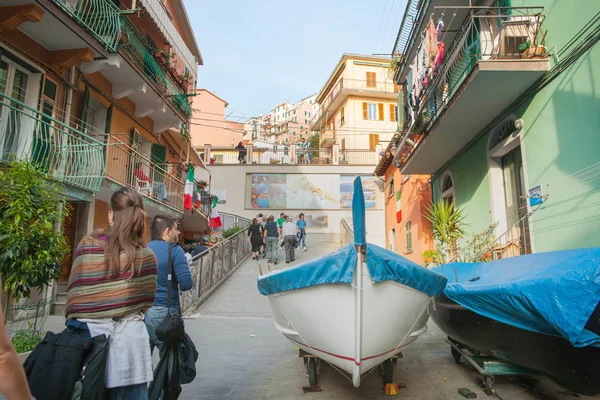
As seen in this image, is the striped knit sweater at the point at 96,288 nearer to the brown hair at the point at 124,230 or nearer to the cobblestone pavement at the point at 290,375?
the brown hair at the point at 124,230

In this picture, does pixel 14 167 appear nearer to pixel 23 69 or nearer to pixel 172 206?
pixel 23 69

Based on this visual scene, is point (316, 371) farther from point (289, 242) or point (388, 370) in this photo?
point (289, 242)

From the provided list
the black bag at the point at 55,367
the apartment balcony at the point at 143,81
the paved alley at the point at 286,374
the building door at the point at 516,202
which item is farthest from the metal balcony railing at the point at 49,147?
the building door at the point at 516,202

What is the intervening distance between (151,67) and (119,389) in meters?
12.5

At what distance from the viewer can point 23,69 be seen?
861 cm

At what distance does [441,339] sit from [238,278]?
29.6 feet

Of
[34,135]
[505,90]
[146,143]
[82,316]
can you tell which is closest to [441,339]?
[505,90]

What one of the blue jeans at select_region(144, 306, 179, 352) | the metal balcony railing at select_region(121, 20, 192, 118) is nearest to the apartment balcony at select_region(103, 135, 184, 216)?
the metal balcony railing at select_region(121, 20, 192, 118)

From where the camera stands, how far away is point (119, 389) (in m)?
2.33

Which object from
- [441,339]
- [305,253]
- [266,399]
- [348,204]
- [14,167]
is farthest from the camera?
[348,204]

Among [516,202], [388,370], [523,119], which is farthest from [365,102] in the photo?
[388,370]

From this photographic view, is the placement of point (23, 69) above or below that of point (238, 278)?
above

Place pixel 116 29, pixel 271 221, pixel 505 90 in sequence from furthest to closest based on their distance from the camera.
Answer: pixel 271 221
pixel 116 29
pixel 505 90

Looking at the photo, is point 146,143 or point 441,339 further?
point 146,143
